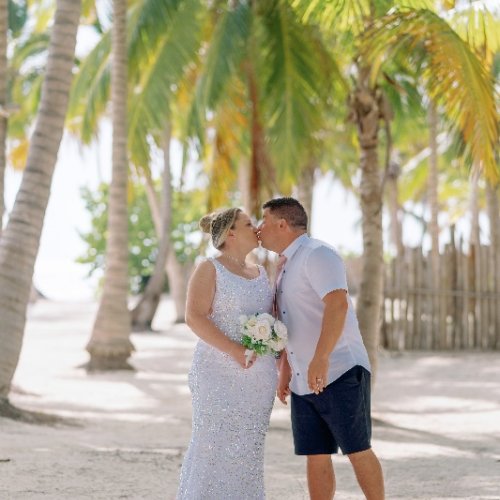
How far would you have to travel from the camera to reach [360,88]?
10.0 meters

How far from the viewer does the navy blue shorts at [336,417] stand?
485cm

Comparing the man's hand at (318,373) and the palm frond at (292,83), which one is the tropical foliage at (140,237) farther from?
the man's hand at (318,373)

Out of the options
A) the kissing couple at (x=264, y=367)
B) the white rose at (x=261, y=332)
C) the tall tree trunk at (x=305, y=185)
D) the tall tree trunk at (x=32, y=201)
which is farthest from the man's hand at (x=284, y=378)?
the tall tree trunk at (x=305, y=185)

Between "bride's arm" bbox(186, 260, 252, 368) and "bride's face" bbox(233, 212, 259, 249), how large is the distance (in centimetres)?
20

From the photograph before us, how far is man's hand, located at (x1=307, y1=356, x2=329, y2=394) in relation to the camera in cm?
477

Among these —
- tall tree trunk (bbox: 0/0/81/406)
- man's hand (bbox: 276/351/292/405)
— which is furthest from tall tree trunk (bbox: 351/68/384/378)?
man's hand (bbox: 276/351/292/405)

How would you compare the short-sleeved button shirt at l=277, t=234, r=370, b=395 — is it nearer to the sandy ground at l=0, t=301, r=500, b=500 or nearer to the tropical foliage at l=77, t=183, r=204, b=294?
the sandy ground at l=0, t=301, r=500, b=500

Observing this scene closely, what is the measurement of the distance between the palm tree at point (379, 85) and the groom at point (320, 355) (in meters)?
3.46

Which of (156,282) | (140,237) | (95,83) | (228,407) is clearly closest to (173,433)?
(228,407)

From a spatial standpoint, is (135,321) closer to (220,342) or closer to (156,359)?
(156,359)

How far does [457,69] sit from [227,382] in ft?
15.6

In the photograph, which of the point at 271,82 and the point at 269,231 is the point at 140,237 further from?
the point at 269,231

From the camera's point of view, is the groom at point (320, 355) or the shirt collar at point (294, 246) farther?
the shirt collar at point (294, 246)

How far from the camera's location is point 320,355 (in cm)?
477
